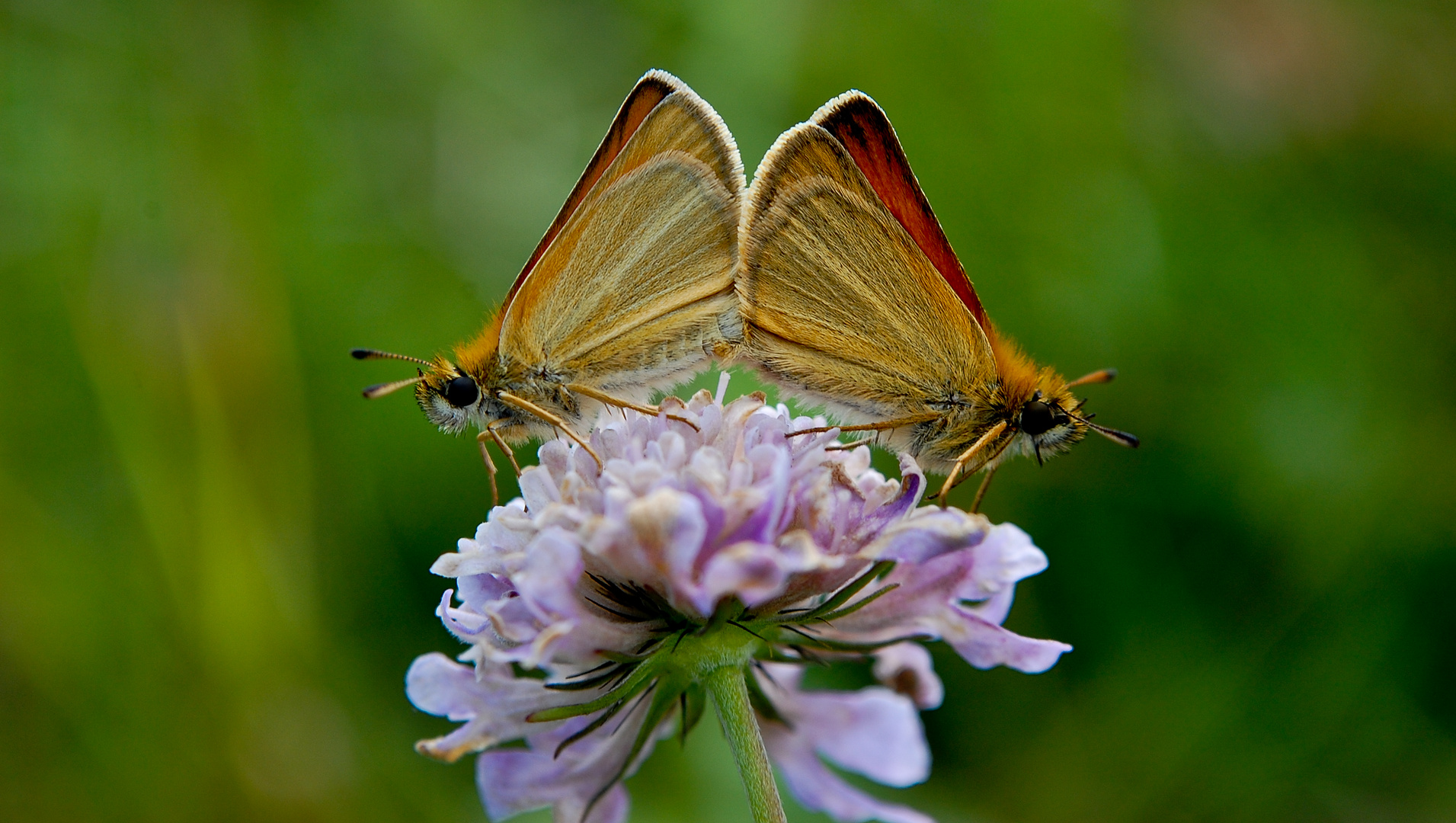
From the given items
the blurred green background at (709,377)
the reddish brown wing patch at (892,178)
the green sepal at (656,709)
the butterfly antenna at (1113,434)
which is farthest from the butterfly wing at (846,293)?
the blurred green background at (709,377)

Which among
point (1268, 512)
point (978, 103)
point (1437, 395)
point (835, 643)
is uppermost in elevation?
point (978, 103)

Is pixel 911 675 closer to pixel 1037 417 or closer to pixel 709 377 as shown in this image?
pixel 1037 417

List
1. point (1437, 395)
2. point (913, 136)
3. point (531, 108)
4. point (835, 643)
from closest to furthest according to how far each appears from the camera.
Answer: point (835, 643)
point (1437, 395)
point (913, 136)
point (531, 108)

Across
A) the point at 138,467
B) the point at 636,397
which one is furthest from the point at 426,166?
the point at 636,397

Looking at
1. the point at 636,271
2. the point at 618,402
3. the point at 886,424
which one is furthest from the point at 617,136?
the point at 886,424

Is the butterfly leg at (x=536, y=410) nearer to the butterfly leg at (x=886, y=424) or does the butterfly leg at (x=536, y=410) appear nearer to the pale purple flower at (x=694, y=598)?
the pale purple flower at (x=694, y=598)

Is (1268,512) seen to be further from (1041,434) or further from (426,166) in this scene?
(426,166)
